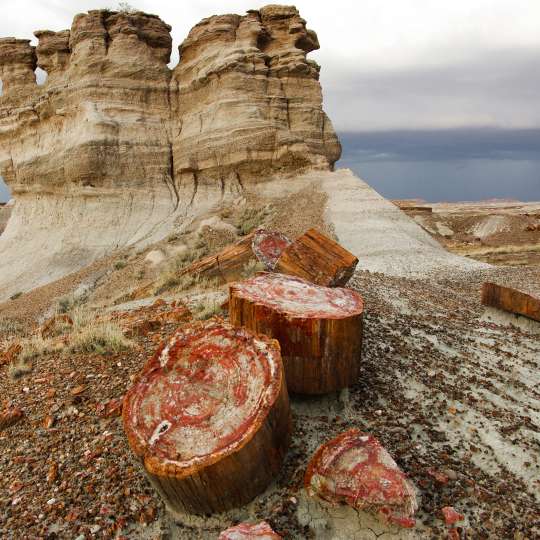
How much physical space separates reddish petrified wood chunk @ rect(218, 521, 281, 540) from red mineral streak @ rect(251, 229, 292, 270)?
5067 mm

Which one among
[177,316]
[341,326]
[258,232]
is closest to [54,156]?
[258,232]

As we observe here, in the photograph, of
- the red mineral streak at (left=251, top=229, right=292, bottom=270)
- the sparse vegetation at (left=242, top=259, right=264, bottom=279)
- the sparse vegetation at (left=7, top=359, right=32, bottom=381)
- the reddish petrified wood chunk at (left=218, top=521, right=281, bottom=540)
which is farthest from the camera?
the sparse vegetation at (left=242, top=259, right=264, bottom=279)

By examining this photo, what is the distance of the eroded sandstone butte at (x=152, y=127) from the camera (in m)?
19.6

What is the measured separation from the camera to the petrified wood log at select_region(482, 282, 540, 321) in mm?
6555

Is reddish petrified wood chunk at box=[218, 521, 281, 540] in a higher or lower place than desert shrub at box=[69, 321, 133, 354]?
higher

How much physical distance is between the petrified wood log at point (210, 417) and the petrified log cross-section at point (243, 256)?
4.03m

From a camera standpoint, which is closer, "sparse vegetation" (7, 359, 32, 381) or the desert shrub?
"sparse vegetation" (7, 359, 32, 381)

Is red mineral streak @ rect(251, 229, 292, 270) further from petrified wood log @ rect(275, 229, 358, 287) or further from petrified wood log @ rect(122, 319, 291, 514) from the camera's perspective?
petrified wood log @ rect(122, 319, 291, 514)

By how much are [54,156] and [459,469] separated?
21.6 meters

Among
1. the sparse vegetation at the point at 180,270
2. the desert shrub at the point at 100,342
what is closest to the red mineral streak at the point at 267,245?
the sparse vegetation at the point at 180,270

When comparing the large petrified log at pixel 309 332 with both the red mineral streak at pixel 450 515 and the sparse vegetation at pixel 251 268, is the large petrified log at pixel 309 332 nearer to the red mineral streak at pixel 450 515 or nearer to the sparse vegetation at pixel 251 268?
the red mineral streak at pixel 450 515

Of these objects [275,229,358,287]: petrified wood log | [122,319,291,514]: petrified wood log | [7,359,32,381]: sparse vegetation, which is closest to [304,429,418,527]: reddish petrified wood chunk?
[122,319,291,514]: petrified wood log

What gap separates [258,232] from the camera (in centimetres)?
770

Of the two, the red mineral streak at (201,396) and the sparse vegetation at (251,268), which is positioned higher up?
the red mineral streak at (201,396)
